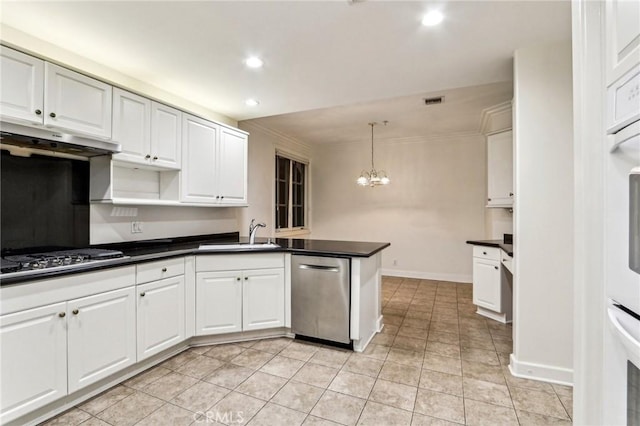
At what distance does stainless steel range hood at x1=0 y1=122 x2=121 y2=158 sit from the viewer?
5.95 feet

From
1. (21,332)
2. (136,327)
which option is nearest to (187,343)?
(136,327)

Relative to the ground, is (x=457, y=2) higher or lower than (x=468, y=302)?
higher

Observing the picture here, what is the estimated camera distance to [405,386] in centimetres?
213

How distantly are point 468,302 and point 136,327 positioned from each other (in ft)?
13.2

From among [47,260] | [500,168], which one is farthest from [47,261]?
[500,168]

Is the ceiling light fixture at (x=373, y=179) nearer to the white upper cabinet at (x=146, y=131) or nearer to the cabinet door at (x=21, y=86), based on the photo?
the white upper cabinet at (x=146, y=131)

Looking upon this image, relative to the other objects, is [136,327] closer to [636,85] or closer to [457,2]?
[636,85]

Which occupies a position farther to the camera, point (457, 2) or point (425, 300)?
point (425, 300)

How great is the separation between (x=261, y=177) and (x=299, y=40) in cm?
282

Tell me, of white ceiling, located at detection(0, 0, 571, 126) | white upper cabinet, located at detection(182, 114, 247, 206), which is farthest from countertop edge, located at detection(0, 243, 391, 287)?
white ceiling, located at detection(0, 0, 571, 126)

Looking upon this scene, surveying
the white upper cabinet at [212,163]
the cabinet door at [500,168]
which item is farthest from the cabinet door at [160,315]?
the cabinet door at [500,168]

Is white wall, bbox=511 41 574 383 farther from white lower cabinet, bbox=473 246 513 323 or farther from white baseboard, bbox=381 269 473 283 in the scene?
white baseboard, bbox=381 269 473 283

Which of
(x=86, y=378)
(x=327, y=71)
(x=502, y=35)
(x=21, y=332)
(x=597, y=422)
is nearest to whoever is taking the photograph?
(x=597, y=422)

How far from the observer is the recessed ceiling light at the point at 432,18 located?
1.85 m
